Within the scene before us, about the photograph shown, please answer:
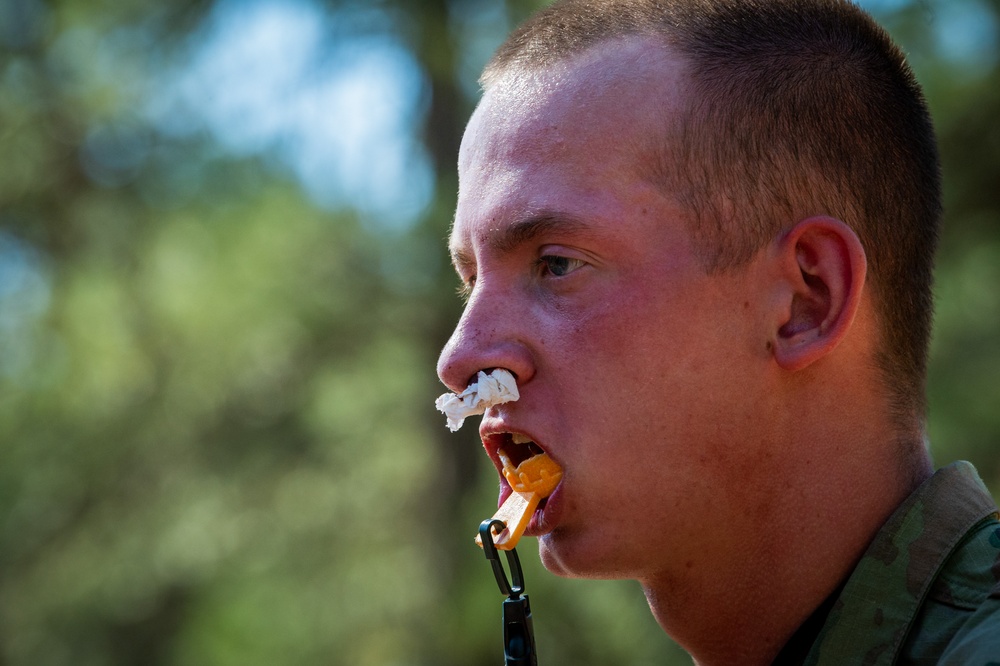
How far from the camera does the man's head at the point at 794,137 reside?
221 cm

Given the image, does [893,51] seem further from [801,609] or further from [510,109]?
[801,609]

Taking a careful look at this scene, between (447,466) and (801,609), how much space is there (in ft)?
18.9

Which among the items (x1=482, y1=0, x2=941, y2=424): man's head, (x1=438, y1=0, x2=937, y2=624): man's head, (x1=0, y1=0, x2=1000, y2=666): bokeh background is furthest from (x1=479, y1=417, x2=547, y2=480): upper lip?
(x1=0, y1=0, x2=1000, y2=666): bokeh background

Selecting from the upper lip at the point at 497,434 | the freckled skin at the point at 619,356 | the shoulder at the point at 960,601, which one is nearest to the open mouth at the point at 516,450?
the upper lip at the point at 497,434

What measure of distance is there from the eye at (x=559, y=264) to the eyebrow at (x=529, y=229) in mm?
56

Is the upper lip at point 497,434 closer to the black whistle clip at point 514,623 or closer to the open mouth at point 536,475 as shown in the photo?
the open mouth at point 536,475

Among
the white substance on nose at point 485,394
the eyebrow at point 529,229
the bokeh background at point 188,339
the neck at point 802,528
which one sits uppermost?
the bokeh background at point 188,339

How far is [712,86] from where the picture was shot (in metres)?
2.28

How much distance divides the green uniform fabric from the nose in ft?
2.65

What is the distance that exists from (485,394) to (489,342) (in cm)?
12

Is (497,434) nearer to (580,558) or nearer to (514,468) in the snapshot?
(514,468)

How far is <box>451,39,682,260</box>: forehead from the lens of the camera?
86.1 inches

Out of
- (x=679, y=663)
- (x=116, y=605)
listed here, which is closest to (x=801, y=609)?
(x=679, y=663)

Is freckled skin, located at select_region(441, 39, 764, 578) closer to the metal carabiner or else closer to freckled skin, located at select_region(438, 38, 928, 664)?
freckled skin, located at select_region(438, 38, 928, 664)
